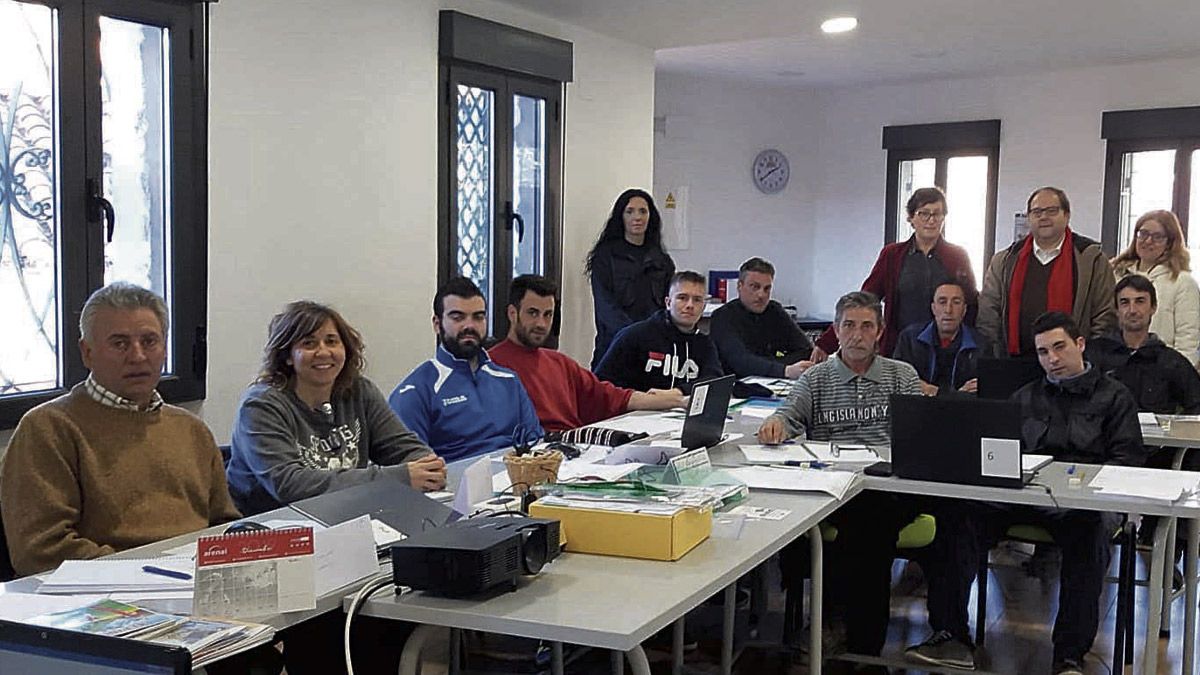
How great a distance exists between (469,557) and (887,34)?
5739mm

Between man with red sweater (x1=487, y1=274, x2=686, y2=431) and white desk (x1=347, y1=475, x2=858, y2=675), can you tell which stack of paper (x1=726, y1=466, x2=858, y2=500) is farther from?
man with red sweater (x1=487, y1=274, x2=686, y2=431)

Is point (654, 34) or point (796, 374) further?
point (654, 34)

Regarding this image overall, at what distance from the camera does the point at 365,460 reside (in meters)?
2.99

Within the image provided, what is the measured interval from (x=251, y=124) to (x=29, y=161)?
833 millimetres

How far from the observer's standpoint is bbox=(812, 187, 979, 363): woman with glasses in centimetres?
486

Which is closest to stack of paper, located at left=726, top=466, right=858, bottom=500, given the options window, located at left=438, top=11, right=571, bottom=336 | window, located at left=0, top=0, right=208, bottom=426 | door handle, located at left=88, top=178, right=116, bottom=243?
window, located at left=0, top=0, right=208, bottom=426

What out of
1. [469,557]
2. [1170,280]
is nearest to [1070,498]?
[469,557]

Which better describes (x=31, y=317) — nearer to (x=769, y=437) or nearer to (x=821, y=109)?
(x=769, y=437)

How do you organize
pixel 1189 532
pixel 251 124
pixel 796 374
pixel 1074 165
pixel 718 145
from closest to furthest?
pixel 1189 532
pixel 251 124
pixel 796 374
pixel 1074 165
pixel 718 145

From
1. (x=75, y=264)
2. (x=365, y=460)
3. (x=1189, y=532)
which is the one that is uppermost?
(x=75, y=264)

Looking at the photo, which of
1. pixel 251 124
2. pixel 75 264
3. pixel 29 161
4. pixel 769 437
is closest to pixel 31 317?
pixel 75 264

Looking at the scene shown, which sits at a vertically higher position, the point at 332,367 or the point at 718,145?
the point at 718,145

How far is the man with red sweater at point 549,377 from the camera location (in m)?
4.02

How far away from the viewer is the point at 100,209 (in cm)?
357
